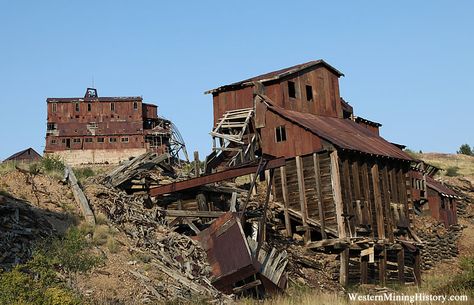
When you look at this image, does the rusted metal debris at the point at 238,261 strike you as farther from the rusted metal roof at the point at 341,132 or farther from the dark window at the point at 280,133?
the dark window at the point at 280,133

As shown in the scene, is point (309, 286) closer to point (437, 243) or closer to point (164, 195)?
point (164, 195)

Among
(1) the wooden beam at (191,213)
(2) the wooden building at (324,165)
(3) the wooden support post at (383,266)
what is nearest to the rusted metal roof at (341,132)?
(2) the wooden building at (324,165)

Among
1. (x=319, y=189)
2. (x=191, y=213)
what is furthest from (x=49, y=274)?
(x=319, y=189)

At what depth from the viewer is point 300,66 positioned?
32.4 meters

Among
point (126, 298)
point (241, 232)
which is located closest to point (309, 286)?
point (241, 232)

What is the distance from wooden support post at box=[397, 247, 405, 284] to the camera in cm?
2958

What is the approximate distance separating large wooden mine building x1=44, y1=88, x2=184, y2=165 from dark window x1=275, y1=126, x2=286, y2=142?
32.6m

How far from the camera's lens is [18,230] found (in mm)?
17922

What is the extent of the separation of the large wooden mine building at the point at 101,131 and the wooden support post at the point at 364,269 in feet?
115

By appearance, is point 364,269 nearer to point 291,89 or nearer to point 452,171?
point 291,89

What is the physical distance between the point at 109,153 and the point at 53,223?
42.2m

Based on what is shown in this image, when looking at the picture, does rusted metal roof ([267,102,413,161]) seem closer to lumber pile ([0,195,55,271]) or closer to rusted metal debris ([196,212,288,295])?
rusted metal debris ([196,212,288,295])

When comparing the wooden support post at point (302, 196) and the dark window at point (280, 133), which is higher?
the dark window at point (280, 133)

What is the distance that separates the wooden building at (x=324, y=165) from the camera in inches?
1030
